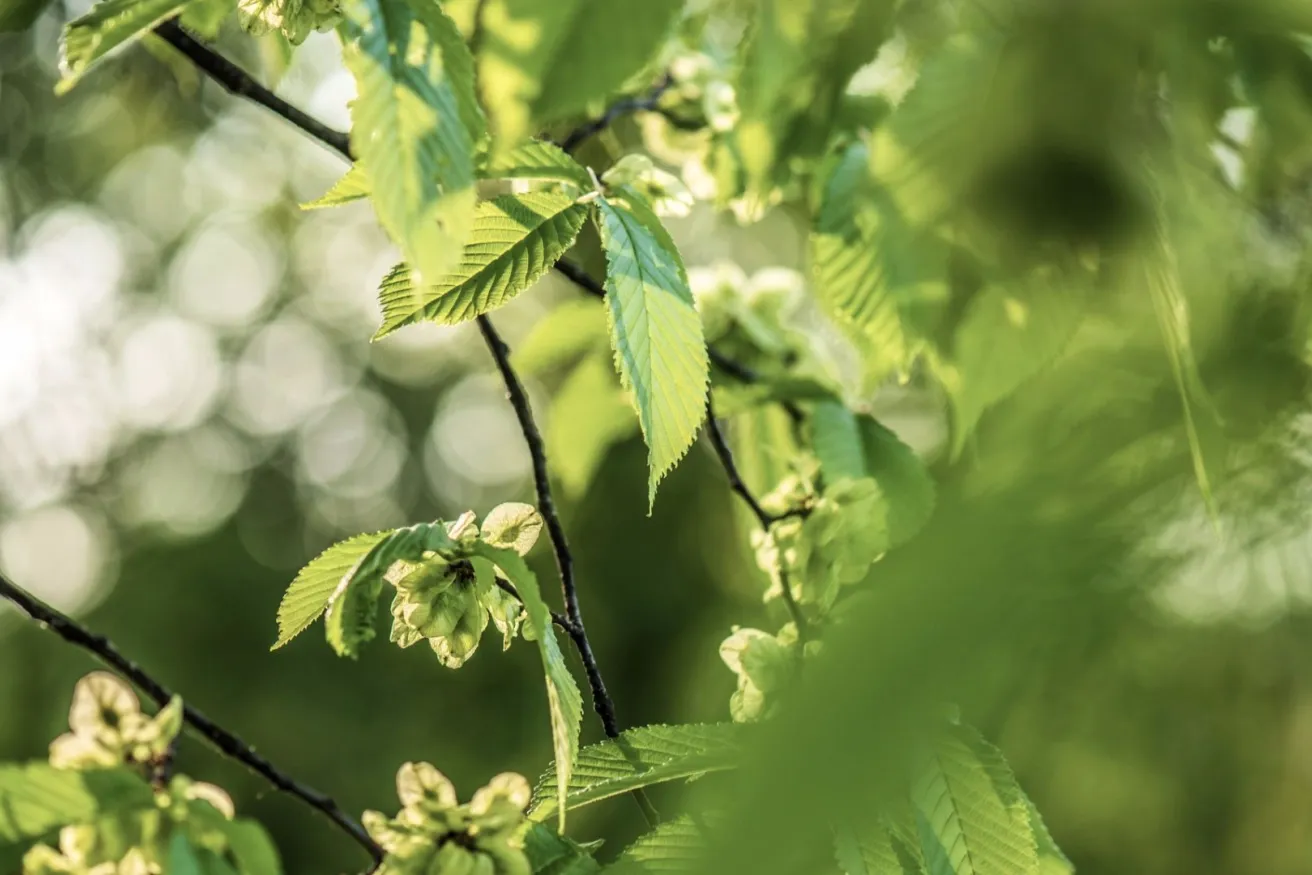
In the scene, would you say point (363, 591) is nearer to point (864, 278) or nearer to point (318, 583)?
point (318, 583)

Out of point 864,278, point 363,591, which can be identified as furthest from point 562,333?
point 363,591

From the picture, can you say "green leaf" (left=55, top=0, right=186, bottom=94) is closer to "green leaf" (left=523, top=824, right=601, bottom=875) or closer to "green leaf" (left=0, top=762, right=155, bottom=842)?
"green leaf" (left=0, top=762, right=155, bottom=842)

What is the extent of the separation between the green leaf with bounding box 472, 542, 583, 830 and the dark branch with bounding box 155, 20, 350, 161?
0.43 m

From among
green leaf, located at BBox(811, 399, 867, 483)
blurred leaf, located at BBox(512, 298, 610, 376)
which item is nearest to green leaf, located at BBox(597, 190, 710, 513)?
green leaf, located at BBox(811, 399, 867, 483)

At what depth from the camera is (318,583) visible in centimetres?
65

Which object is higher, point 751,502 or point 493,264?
point 493,264

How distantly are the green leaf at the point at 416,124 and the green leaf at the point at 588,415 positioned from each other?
82cm

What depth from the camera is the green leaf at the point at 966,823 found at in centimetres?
66

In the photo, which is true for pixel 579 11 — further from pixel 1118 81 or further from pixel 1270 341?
pixel 1270 341

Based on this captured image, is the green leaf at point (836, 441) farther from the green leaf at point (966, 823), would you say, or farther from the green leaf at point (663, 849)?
the green leaf at point (663, 849)

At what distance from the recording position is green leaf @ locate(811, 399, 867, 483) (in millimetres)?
1107

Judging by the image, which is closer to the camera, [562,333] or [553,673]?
[553,673]

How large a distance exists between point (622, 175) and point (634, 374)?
32 cm

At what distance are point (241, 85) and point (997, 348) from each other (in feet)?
2.08
